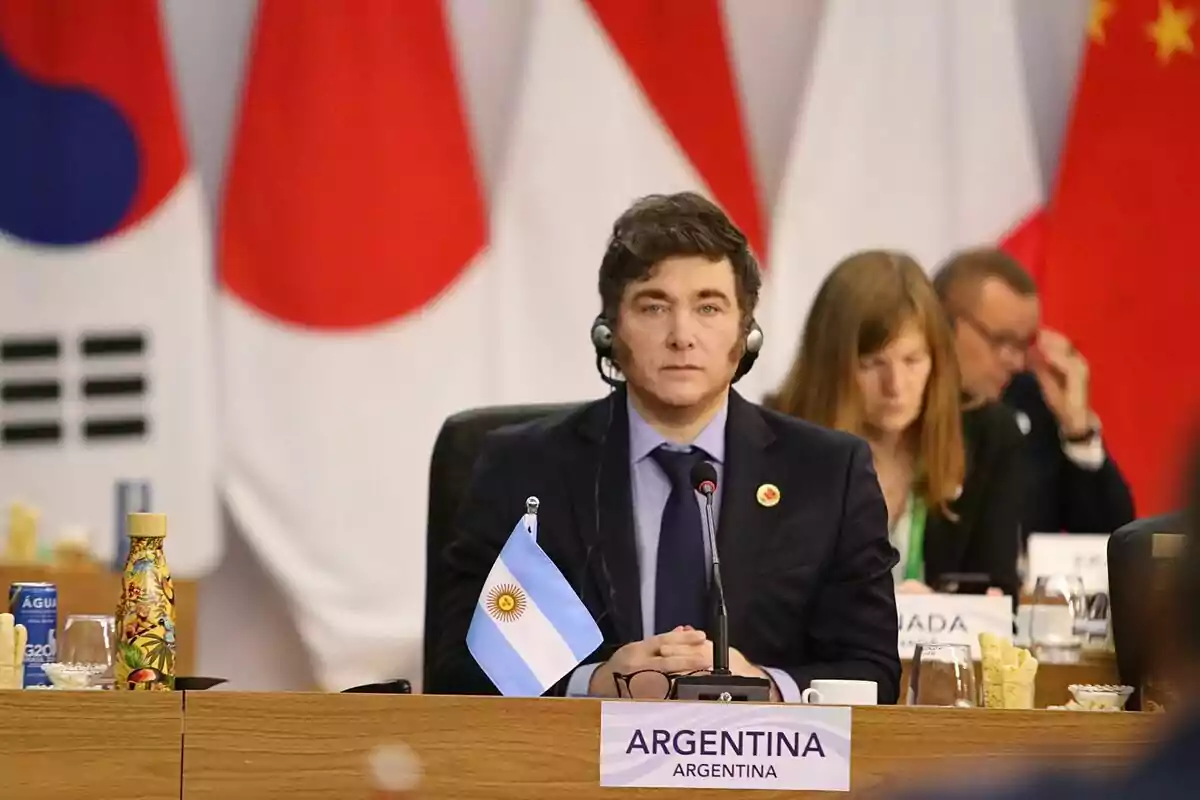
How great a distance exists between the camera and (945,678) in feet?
8.09

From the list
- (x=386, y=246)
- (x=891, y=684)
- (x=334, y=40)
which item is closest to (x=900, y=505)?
(x=891, y=684)

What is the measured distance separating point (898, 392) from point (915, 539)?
1.03ft

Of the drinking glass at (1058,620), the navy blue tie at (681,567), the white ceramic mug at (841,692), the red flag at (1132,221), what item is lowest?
the white ceramic mug at (841,692)

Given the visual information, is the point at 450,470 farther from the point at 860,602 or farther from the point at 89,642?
the point at 89,642

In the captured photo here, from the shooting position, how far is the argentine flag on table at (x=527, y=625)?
2.39 meters

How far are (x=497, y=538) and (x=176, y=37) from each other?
270 cm

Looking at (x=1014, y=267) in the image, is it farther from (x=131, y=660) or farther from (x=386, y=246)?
(x=131, y=660)

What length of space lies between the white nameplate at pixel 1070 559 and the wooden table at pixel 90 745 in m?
2.24

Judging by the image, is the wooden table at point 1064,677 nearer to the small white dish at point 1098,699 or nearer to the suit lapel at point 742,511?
the suit lapel at point 742,511

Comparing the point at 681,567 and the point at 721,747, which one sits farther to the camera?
the point at 681,567

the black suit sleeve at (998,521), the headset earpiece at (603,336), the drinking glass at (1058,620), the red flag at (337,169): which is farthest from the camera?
the red flag at (337,169)

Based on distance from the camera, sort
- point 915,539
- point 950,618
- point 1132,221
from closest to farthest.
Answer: point 950,618 → point 915,539 → point 1132,221

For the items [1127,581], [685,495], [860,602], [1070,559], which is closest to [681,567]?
[685,495]

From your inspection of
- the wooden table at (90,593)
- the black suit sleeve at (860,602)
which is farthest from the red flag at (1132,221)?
the black suit sleeve at (860,602)
